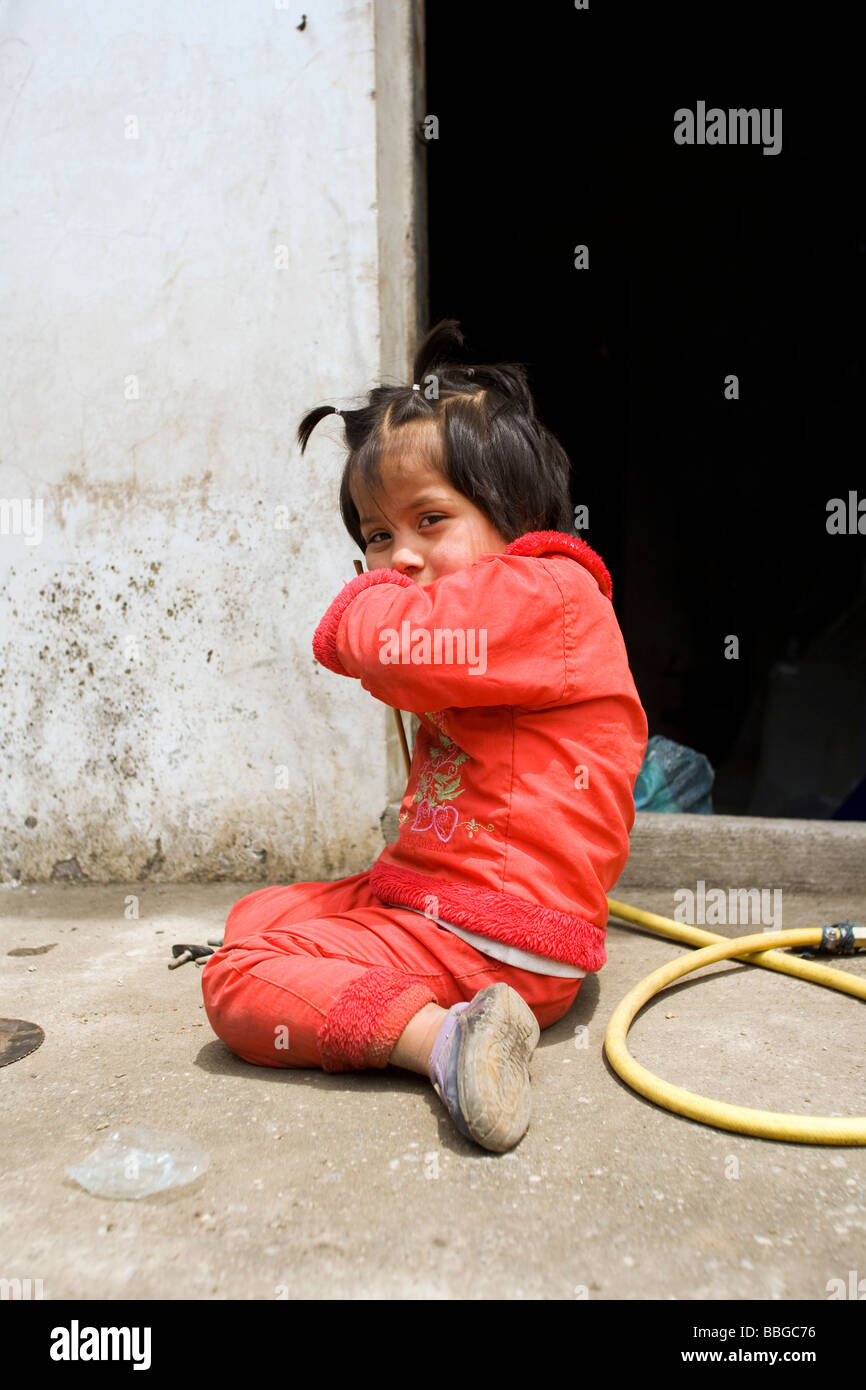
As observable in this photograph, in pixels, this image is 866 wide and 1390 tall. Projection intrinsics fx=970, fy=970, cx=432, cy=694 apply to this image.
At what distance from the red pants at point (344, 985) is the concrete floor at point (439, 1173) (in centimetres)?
7

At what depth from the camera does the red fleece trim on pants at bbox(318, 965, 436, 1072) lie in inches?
58.4

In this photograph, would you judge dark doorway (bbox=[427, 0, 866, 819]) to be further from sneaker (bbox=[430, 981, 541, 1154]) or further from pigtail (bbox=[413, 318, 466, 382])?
sneaker (bbox=[430, 981, 541, 1154])

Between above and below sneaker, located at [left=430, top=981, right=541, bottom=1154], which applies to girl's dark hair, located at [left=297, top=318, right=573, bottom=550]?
above

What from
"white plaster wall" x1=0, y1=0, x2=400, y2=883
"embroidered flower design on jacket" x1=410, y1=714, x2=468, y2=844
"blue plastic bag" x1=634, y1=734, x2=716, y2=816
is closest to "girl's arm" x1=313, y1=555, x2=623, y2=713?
"embroidered flower design on jacket" x1=410, y1=714, x2=468, y2=844

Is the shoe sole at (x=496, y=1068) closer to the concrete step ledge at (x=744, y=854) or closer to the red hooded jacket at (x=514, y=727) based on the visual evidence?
the red hooded jacket at (x=514, y=727)

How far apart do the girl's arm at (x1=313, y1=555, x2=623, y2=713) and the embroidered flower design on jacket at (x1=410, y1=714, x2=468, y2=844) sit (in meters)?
0.17

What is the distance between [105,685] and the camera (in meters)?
2.78

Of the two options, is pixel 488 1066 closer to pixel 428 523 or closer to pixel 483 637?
pixel 483 637

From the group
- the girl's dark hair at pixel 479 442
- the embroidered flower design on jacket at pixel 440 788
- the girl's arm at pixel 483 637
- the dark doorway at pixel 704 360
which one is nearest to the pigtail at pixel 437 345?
the girl's dark hair at pixel 479 442

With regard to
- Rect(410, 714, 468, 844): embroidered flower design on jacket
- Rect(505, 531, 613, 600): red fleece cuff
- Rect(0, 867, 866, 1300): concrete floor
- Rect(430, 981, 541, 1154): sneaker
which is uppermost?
Rect(505, 531, 613, 600): red fleece cuff

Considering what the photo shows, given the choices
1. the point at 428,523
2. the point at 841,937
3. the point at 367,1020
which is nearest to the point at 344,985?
the point at 367,1020

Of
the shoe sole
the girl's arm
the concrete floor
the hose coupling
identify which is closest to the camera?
the concrete floor
